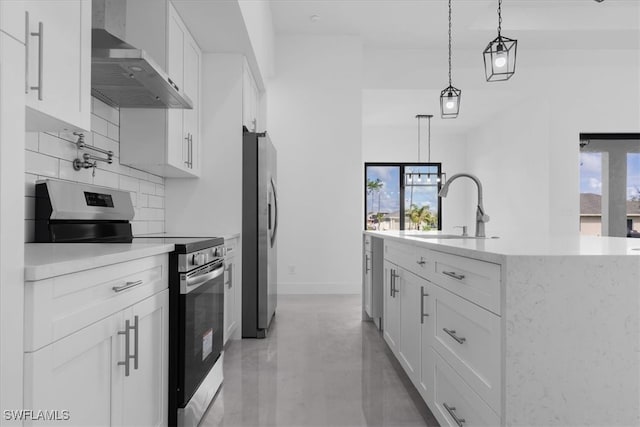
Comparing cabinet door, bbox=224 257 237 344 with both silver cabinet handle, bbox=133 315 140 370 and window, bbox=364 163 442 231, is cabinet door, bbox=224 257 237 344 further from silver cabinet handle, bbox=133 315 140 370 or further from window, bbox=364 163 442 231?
window, bbox=364 163 442 231

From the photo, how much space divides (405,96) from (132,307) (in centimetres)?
571

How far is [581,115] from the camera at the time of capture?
604 cm

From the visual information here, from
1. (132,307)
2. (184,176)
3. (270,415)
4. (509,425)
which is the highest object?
(184,176)

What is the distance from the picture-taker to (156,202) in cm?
328

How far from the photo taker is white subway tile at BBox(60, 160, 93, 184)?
80.4 inches

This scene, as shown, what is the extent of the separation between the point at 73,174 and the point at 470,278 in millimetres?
1927

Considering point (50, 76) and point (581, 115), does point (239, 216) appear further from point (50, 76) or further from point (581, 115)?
point (581, 115)

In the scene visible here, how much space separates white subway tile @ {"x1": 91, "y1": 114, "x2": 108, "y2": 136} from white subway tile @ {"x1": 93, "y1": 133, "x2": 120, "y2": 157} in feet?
0.09

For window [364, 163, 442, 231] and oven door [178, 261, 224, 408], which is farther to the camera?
window [364, 163, 442, 231]

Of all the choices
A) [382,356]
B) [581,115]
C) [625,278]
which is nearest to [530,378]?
[625,278]

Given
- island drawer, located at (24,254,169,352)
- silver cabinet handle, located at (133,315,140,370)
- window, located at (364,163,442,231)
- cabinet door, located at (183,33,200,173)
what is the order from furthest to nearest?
window, located at (364,163,442,231)
cabinet door, located at (183,33,200,173)
silver cabinet handle, located at (133,315,140,370)
island drawer, located at (24,254,169,352)

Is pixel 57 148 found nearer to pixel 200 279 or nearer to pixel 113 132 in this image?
pixel 113 132

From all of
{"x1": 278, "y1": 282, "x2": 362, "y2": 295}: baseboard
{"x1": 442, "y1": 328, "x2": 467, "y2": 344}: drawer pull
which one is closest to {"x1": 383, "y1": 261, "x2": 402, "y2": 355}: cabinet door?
{"x1": 442, "y1": 328, "x2": 467, "y2": 344}: drawer pull

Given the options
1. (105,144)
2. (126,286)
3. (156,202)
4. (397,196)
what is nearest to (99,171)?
(105,144)
